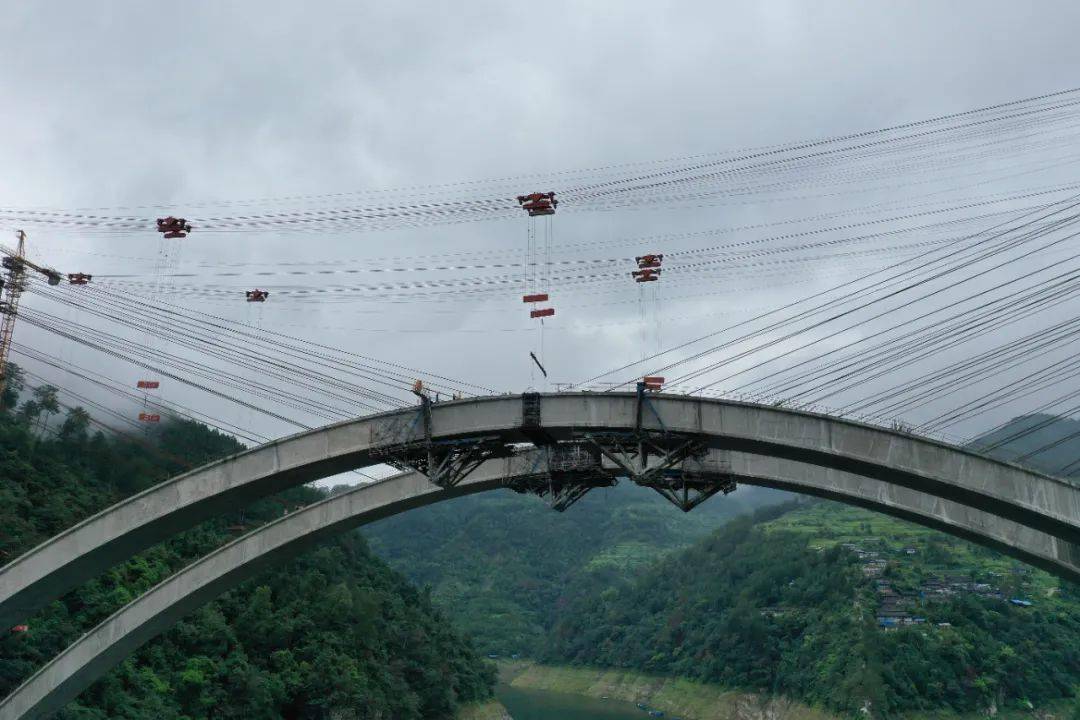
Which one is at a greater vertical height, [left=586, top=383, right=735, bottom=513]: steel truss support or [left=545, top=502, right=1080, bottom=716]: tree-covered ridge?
[left=586, top=383, right=735, bottom=513]: steel truss support

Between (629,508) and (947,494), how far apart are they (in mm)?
157133

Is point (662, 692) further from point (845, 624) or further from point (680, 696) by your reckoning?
point (845, 624)

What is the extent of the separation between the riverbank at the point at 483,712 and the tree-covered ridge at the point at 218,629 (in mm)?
847

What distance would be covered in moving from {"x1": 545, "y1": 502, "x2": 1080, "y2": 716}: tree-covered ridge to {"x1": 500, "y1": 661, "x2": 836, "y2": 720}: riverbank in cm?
97

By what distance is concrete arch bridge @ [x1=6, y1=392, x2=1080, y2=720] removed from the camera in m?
19.8

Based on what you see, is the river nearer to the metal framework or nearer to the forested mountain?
the forested mountain

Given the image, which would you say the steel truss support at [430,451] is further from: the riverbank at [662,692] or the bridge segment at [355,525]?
the riverbank at [662,692]

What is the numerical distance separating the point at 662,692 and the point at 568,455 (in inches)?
2302

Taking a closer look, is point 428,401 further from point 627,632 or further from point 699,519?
point 699,519

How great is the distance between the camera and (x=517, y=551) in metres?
146

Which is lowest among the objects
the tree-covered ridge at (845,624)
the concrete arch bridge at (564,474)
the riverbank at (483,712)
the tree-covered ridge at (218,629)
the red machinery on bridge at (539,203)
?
the riverbank at (483,712)

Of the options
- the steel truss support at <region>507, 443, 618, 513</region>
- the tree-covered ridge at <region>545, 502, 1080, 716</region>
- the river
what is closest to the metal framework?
the steel truss support at <region>507, 443, 618, 513</region>

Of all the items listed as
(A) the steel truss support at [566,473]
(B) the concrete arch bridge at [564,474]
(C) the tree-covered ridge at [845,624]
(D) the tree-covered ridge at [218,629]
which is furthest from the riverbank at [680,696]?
(A) the steel truss support at [566,473]

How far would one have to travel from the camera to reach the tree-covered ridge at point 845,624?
5488 centimetres
